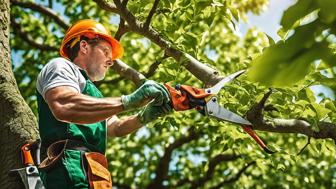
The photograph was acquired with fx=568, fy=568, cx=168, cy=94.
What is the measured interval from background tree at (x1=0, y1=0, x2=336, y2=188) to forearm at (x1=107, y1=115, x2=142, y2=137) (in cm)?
59

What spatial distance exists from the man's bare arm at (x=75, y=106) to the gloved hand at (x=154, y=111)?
0.42m

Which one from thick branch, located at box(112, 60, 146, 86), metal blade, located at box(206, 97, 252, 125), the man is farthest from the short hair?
thick branch, located at box(112, 60, 146, 86)

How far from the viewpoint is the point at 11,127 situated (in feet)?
13.0

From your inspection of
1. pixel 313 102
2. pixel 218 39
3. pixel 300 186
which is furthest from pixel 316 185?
pixel 313 102

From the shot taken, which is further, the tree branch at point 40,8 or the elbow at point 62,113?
the tree branch at point 40,8

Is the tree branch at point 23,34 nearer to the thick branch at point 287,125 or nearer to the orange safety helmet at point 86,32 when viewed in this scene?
the orange safety helmet at point 86,32

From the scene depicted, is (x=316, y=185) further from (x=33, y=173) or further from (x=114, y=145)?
(x=33, y=173)

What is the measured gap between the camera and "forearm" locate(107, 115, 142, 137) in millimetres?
4133

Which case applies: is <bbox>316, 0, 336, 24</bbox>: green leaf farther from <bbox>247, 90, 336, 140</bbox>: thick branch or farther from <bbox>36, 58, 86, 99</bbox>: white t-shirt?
<bbox>247, 90, 336, 140</bbox>: thick branch

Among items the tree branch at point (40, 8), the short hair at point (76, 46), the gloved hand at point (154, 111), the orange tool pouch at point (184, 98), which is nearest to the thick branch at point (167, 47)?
the short hair at point (76, 46)

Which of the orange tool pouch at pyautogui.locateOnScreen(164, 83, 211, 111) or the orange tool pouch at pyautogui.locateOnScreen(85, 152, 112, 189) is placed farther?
the orange tool pouch at pyautogui.locateOnScreen(164, 83, 211, 111)

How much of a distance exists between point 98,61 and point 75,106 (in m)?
0.80

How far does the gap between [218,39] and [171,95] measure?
836 cm

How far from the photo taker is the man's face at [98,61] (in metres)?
4.03
